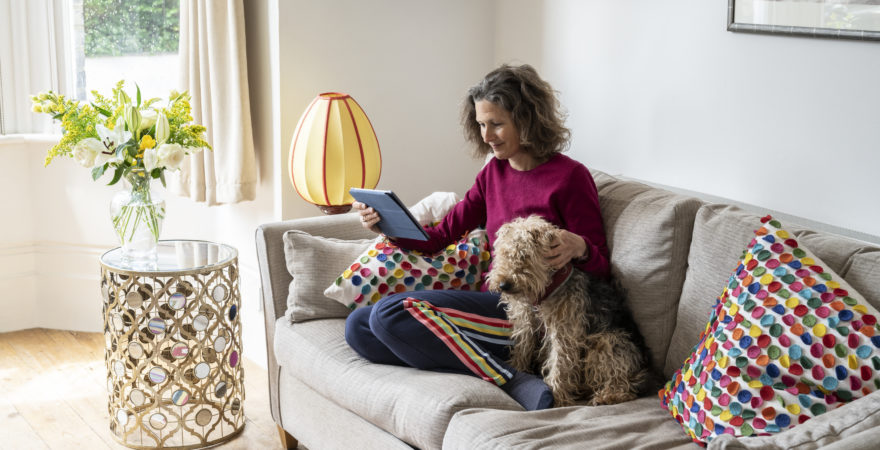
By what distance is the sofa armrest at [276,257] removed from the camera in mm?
2758

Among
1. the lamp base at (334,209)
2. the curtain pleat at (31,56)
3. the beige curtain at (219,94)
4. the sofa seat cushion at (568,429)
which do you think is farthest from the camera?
the curtain pleat at (31,56)

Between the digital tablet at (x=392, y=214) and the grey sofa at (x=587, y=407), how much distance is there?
0.70ft

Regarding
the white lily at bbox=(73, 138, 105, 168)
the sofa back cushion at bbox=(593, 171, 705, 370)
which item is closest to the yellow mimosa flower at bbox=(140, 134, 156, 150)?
the white lily at bbox=(73, 138, 105, 168)

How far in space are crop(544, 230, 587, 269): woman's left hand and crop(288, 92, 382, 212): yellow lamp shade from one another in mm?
1099

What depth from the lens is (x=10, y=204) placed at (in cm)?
388

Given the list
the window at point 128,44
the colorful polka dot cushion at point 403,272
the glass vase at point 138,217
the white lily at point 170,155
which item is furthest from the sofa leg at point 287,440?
the window at point 128,44

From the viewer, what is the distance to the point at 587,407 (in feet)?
6.92

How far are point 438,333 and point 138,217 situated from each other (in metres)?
1.11

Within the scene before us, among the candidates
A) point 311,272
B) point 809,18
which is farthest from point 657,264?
point 311,272

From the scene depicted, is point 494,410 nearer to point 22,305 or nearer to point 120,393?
point 120,393

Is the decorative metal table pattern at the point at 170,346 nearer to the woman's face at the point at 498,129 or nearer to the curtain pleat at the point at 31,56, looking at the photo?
A: the woman's face at the point at 498,129

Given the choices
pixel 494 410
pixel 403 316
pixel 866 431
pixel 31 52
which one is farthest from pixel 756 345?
pixel 31 52

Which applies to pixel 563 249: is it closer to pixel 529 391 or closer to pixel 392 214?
pixel 529 391

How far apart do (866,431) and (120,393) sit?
217 cm
